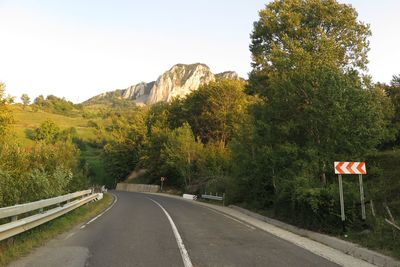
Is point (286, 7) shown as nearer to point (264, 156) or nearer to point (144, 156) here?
point (264, 156)

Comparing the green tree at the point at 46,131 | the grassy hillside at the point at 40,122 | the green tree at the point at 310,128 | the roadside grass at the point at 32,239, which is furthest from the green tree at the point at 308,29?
the grassy hillside at the point at 40,122

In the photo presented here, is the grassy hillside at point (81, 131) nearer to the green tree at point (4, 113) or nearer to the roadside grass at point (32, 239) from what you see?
the green tree at point (4, 113)

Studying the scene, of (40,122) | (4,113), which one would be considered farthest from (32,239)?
(40,122)

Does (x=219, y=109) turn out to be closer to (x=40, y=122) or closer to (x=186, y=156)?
(x=186, y=156)

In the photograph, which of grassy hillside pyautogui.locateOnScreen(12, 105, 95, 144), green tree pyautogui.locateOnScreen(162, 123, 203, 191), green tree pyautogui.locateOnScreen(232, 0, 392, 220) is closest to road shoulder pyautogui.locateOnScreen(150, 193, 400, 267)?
green tree pyautogui.locateOnScreen(232, 0, 392, 220)

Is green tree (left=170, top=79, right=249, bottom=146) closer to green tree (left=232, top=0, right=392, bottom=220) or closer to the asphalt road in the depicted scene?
green tree (left=232, top=0, right=392, bottom=220)

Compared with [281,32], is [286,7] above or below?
above

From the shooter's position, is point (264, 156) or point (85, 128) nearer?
point (264, 156)

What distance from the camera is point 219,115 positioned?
67.8 meters

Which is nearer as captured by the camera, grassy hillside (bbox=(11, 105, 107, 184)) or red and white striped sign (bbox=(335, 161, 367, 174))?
red and white striped sign (bbox=(335, 161, 367, 174))

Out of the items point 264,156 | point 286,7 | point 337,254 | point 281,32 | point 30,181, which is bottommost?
point 337,254

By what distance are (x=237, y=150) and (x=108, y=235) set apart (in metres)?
19.8

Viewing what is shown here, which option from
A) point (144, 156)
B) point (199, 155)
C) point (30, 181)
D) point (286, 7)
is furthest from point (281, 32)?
point (144, 156)

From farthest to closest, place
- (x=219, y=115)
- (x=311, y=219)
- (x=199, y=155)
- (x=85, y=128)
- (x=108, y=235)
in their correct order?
1. (x=85, y=128)
2. (x=219, y=115)
3. (x=199, y=155)
4. (x=311, y=219)
5. (x=108, y=235)
